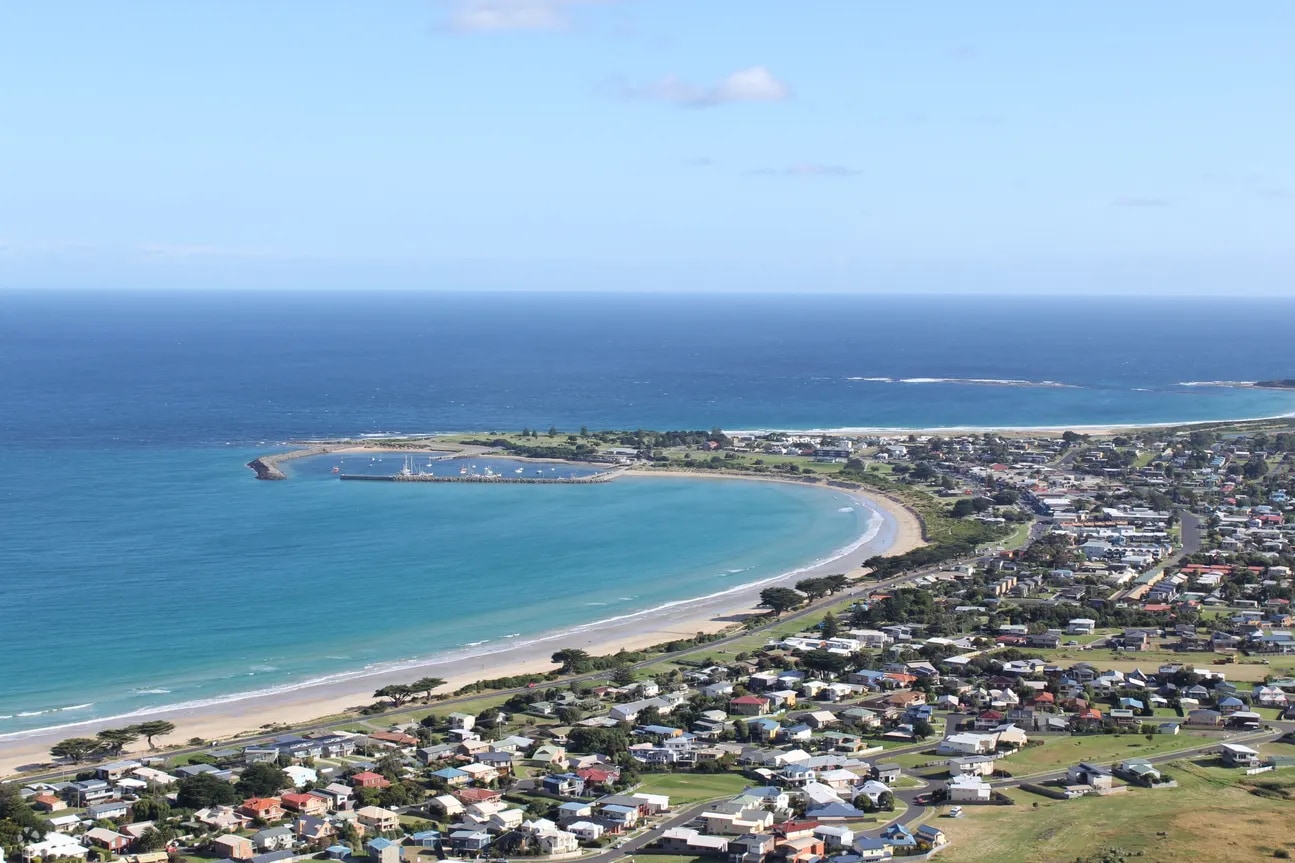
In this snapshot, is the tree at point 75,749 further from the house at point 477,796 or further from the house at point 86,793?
the house at point 477,796

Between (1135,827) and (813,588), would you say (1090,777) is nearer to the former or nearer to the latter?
(1135,827)

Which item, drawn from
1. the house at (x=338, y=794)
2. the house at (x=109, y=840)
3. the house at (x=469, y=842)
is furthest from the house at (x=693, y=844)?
the house at (x=109, y=840)

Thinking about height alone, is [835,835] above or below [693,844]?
above

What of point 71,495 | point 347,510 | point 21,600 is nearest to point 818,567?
point 347,510

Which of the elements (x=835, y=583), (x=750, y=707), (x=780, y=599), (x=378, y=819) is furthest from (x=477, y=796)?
(x=835, y=583)

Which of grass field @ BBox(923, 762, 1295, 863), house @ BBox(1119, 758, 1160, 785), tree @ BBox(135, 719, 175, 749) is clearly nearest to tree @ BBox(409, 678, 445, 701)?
tree @ BBox(135, 719, 175, 749)

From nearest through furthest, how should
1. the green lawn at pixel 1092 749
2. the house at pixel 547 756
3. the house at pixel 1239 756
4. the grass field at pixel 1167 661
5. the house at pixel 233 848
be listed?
the house at pixel 233 848, the house at pixel 1239 756, the green lawn at pixel 1092 749, the house at pixel 547 756, the grass field at pixel 1167 661

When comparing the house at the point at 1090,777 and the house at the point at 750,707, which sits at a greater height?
the house at the point at 1090,777
